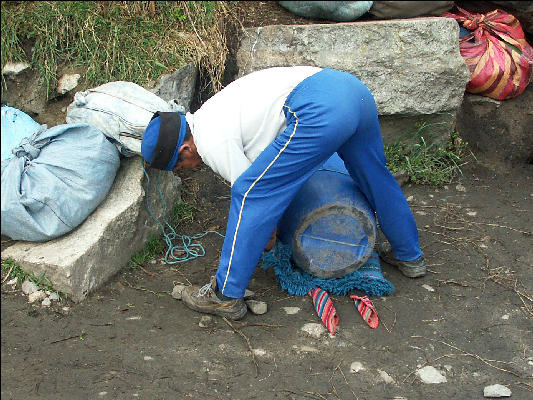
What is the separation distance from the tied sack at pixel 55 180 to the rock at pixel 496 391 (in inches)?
90.5

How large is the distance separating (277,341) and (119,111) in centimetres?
167

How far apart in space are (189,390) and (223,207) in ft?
6.09

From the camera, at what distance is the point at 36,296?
3.40 meters

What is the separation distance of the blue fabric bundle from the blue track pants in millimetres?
418

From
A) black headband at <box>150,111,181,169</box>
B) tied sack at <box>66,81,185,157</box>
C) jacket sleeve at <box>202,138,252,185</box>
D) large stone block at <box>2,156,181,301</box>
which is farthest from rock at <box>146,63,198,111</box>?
jacket sleeve at <box>202,138,252,185</box>

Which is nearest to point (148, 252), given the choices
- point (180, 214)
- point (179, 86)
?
point (180, 214)

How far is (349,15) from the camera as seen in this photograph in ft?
16.6

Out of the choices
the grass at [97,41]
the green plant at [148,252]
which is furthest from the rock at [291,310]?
the grass at [97,41]

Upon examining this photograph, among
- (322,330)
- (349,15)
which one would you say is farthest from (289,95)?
(349,15)

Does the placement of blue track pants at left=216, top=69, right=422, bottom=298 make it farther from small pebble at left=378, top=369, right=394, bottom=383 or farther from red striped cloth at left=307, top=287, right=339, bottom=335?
small pebble at left=378, top=369, right=394, bottom=383

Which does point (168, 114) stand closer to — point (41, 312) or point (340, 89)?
point (340, 89)

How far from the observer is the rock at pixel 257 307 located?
3455mm

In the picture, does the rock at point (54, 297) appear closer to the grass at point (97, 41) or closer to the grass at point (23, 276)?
the grass at point (23, 276)

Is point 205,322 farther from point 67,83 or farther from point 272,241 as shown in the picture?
point 67,83
